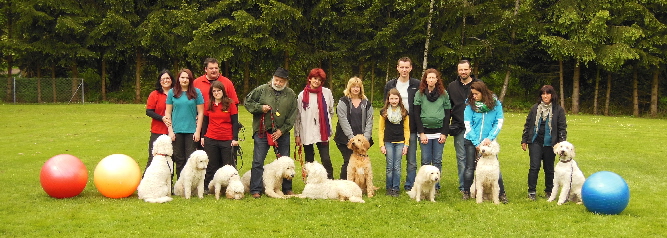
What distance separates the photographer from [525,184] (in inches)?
387

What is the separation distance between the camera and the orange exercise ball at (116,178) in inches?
307

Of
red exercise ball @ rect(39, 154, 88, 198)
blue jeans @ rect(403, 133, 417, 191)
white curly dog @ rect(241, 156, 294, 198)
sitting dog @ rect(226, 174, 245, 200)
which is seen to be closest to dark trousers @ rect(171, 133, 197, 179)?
sitting dog @ rect(226, 174, 245, 200)

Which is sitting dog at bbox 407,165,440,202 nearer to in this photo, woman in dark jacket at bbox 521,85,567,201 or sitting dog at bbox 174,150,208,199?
woman in dark jacket at bbox 521,85,567,201

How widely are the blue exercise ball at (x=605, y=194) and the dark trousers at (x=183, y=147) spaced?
5.33m

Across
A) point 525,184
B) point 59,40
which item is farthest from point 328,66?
point 525,184

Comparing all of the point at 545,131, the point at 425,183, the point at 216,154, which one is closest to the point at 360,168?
the point at 425,183

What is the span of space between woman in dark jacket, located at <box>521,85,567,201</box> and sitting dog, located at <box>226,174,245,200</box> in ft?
13.5

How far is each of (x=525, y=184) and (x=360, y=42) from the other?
2342 centimetres

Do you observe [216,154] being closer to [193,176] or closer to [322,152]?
[193,176]

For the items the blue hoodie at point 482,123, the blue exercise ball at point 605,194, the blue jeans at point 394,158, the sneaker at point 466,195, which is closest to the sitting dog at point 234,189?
the blue jeans at point 394,158

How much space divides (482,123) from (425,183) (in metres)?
1.13

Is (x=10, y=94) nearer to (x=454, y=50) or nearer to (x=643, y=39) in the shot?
(x=454, y=50)

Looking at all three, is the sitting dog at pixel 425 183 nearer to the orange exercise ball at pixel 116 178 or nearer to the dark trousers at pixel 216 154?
the dark trousers at pixel 216 154

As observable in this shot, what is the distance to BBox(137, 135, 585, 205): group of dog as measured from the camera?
766cm
